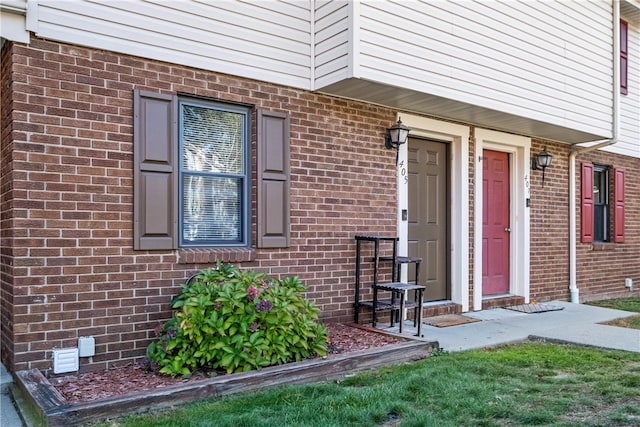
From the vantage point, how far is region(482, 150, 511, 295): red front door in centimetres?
716

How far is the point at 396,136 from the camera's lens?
18.8 feet

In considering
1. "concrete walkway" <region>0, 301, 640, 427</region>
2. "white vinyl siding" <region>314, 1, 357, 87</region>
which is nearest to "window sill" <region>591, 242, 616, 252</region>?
"concrete walkway" <region>0, 301, 640, 427</region>

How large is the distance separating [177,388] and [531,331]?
397cm

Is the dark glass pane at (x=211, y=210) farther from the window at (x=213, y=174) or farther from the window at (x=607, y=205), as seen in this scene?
the window at (x=607, y=205)

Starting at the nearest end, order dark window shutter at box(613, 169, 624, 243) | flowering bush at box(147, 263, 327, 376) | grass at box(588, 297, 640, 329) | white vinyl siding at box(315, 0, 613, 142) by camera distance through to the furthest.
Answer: flowering bush at box(147, 263, 327, 376) → white vinyl siding at box(315, 0, 613, 142) → grass at box(588, 297, 640, 329) → dark window shutter at box(613, 169, 624, 243)

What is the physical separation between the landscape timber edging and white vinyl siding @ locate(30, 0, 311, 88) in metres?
2.52

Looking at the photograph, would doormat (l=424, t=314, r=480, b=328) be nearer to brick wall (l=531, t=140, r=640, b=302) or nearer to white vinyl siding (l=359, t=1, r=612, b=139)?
brick wall (l=531, t=140, r=640, b=302)

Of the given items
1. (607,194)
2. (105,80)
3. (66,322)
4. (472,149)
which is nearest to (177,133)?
(105,80)

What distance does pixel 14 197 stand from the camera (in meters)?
3.64

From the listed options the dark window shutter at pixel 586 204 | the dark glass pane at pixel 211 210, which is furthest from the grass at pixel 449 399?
the dark window shutter at pixel 586 204

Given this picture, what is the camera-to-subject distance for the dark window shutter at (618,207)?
9.01 metres

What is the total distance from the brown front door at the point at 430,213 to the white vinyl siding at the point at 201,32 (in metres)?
1.94

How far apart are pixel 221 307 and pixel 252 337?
12.4 inches

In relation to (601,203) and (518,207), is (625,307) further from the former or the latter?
(518,207)
